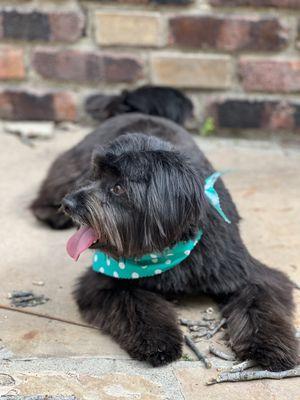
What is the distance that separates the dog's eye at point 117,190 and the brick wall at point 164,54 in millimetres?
2083

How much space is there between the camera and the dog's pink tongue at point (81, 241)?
244cm

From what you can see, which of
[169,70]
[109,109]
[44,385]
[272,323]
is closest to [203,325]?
[272,323]

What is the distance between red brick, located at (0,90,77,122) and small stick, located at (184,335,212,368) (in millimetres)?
2379

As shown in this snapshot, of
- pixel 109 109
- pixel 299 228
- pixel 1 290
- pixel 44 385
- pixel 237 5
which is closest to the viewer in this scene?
pixel 44 385

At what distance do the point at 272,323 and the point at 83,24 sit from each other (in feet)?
8.30

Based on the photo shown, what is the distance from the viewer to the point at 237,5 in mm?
4219

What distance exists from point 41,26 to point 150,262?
2.29 m

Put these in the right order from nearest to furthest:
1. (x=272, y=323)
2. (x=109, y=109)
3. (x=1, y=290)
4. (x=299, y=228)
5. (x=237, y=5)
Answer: (x=272, y=323), (x=1, y=290), (x=299, y=228), (x=109, y=109), (x=237, y=5)


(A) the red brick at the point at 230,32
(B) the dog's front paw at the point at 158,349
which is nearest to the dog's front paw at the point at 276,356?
(B) the dog's front paw at the point at 158,349

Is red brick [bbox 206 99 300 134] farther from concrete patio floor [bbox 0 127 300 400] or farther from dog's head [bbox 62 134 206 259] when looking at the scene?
dog's head [bbox 62 134 206 259]

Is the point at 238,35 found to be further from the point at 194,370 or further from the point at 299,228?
the point at 194,370

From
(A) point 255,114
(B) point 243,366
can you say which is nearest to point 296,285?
(B) point 243,366

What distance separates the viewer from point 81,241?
96.8 inches

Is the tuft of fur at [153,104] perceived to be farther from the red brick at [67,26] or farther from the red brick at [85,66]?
the red brick at [67,26]
